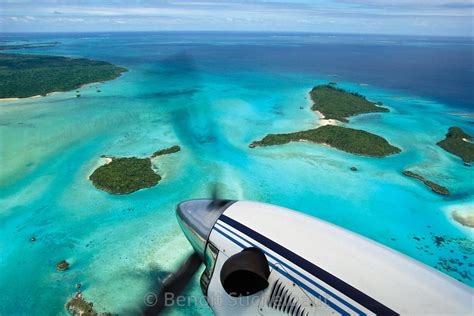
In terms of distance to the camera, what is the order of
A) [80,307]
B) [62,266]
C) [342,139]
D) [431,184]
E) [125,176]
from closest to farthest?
1. [80,307]
2. [62,266]
3. [125,176]
4. [431,184]
5. [342,139]

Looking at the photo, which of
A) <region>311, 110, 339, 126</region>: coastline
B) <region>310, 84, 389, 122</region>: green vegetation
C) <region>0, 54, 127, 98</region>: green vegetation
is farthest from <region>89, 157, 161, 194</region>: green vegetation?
<region>0, 54, 127, 98</region>: green vegetation

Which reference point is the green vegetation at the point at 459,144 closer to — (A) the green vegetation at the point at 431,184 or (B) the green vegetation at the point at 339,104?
(A) the green vegetation at the point at 431,184

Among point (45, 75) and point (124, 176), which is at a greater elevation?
point (124, 176)

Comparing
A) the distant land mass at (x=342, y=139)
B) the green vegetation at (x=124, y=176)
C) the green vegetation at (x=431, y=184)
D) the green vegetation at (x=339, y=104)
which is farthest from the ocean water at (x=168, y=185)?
the green vegetation at (x=339, y=104)

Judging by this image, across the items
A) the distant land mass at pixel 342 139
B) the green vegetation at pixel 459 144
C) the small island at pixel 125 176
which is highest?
the small island at pixel 125 176

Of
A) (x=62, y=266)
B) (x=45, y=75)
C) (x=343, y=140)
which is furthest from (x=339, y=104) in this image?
(x=45, y=75)

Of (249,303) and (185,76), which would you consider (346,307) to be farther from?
(185,76)

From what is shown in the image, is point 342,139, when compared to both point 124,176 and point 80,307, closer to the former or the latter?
point 124,176
